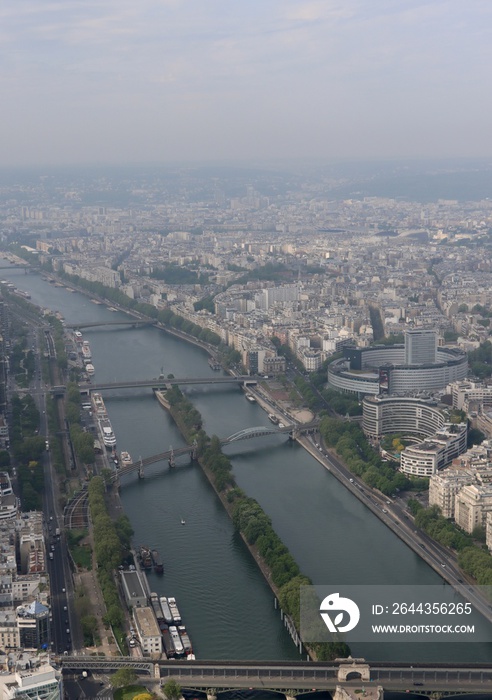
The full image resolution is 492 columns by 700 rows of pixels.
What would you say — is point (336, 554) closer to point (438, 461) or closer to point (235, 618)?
point (235, 618)

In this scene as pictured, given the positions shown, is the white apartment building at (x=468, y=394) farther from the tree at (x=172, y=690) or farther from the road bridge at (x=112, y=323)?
the road bridge at (x=112, y=323)

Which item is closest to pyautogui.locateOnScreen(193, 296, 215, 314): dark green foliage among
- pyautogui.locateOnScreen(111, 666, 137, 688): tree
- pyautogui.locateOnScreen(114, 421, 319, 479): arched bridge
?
pyautogui.locateOnScreen(114, 421, 319, 479): arched bridge

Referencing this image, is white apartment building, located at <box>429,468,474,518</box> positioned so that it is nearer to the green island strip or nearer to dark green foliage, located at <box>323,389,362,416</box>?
the green island strip

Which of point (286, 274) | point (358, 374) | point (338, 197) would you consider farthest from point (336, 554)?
point (338, 197)

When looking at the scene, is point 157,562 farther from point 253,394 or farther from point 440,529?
point 253,394

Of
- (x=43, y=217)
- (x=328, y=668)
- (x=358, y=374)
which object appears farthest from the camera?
(x=43, y=217)

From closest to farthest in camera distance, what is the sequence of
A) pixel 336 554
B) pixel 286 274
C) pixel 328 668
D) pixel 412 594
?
pixel 328 668
pixel 412 594
pixel 336 554
pixel 286 274
